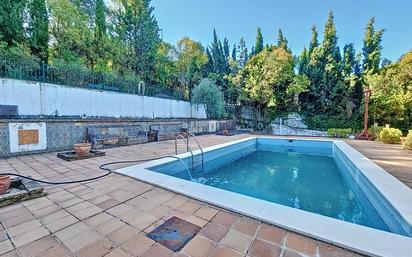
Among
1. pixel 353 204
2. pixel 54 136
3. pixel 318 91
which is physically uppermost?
pixel 318 91

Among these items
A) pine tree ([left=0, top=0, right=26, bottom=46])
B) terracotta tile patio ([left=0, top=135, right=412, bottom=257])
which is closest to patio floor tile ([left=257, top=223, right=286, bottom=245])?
terracotta tile patio ([left=0, top=135, right=412, bottom=257])

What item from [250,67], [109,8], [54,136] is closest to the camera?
[54,136]

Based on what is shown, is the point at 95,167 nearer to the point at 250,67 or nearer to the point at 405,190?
the point at 405,190

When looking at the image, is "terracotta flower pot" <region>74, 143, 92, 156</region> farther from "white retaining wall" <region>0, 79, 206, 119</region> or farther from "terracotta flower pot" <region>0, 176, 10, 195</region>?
"white retaining wall" <region>0, 79, 206, 119</region>

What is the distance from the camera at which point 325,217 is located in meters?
2.01

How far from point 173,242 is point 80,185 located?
211 cm

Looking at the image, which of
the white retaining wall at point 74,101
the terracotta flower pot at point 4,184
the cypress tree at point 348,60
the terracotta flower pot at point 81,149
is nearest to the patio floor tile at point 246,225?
the terracotta flower pot at point 4,184

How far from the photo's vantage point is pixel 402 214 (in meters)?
2.12

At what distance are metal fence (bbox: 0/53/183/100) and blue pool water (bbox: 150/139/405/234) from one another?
18.8 feet

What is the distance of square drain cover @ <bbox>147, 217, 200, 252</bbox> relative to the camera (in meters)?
1.64

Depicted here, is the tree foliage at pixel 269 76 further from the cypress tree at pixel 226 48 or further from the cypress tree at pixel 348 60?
the cypress tree at pixel 226 48

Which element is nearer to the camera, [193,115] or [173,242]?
[173,242]

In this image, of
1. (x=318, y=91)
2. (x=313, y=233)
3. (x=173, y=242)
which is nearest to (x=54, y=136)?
(x=173, y=242)

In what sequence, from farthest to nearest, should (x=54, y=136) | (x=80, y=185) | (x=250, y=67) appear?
1. (x=250, y=67)
2. (x=54, y=136)
3. (x=80, y=185)
